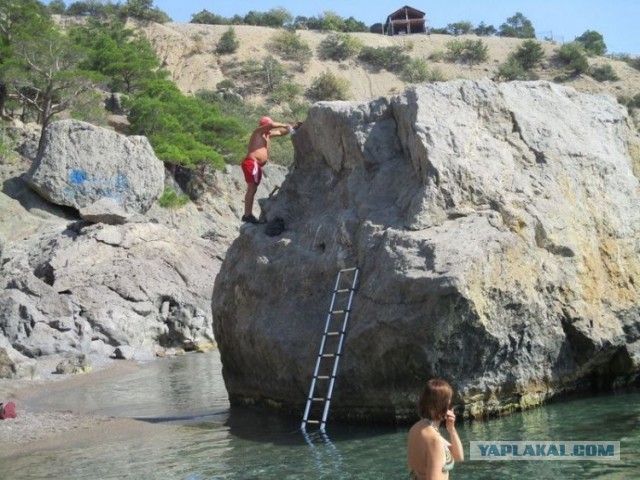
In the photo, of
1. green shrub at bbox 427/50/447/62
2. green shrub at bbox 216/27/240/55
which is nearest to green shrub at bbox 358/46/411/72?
green shrub at bbox 427/50/447/62

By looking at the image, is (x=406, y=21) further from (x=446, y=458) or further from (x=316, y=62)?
(x=446, y=458)

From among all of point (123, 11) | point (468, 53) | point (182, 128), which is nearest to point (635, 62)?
point (468, 53)

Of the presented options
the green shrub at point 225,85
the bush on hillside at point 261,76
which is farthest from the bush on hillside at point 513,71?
the green shrub at point 225,85

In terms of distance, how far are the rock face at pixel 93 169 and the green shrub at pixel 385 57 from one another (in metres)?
50.5

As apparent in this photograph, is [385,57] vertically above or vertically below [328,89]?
above

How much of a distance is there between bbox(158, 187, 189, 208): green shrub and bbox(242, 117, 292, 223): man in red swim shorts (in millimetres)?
21323

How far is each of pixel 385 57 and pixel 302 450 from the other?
71.7 m

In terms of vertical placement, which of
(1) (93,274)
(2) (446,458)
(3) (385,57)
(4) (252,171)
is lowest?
(2) (446,458)

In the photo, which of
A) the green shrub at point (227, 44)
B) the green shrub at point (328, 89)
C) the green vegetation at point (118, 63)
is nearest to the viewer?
the green vegetation at point (118, 63)

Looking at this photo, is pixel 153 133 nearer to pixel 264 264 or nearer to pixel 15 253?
pixel 15 253

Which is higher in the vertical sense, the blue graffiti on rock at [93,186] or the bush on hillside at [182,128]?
the bush on hillside at [182,128]

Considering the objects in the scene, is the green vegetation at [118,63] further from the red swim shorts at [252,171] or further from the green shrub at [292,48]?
the red swim shorts at [252,171]

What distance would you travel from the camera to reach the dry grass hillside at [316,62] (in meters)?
71.6

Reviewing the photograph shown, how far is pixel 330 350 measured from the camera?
10.2 metres
